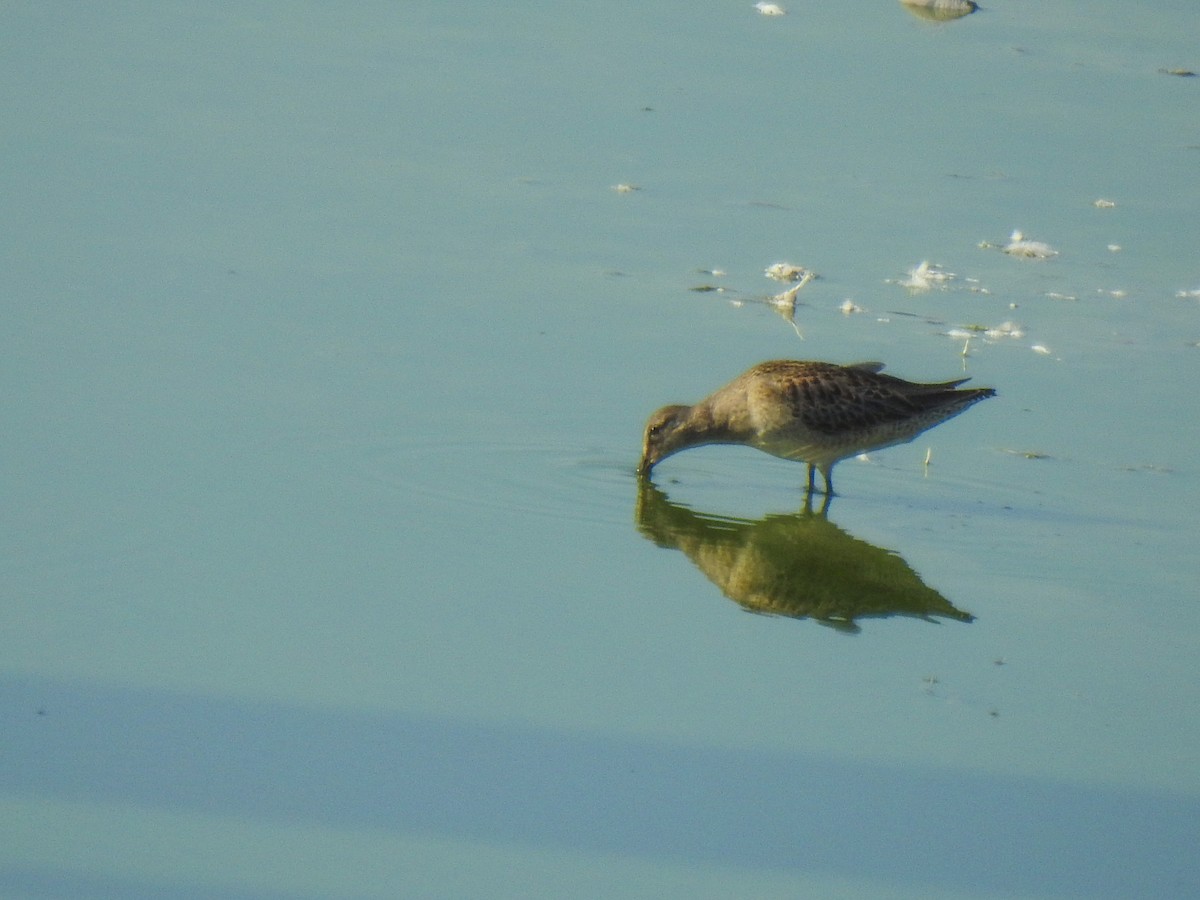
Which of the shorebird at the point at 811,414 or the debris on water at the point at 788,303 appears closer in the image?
the shorebird at the point at 811,414

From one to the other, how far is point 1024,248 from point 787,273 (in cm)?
143

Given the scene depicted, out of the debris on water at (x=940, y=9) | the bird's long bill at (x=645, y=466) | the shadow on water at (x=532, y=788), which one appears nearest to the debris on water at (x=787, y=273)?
the bird's long bill at (x=645, y=466)

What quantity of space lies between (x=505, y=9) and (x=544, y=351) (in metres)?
5.67

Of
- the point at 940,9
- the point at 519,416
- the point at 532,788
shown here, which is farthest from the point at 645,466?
the point at 940,9

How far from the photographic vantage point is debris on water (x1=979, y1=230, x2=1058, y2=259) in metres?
9.18

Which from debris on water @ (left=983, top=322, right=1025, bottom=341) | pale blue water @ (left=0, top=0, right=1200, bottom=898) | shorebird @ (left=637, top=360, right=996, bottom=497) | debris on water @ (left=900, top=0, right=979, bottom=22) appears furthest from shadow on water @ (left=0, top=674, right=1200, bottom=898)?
debris on water @ (left=900, top=0, right=979, bottom=22)

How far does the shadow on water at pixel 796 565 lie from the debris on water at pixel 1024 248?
308 cm

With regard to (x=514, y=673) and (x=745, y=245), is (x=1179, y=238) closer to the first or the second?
(x=745, y=245)

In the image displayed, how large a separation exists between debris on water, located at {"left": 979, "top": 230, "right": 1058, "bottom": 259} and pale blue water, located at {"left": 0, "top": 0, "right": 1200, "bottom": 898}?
0.09 meters

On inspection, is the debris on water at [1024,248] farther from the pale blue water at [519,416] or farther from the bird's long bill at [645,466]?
the bird's long bill at [645,466]

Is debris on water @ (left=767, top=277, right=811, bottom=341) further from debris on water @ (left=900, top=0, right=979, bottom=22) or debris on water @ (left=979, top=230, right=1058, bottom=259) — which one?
debris on water @ (left=900, top=0, right=979, bottom=22)

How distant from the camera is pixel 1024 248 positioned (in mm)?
9188

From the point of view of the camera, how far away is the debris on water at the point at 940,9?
1356cm

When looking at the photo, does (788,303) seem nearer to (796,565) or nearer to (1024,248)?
(1024,248)
